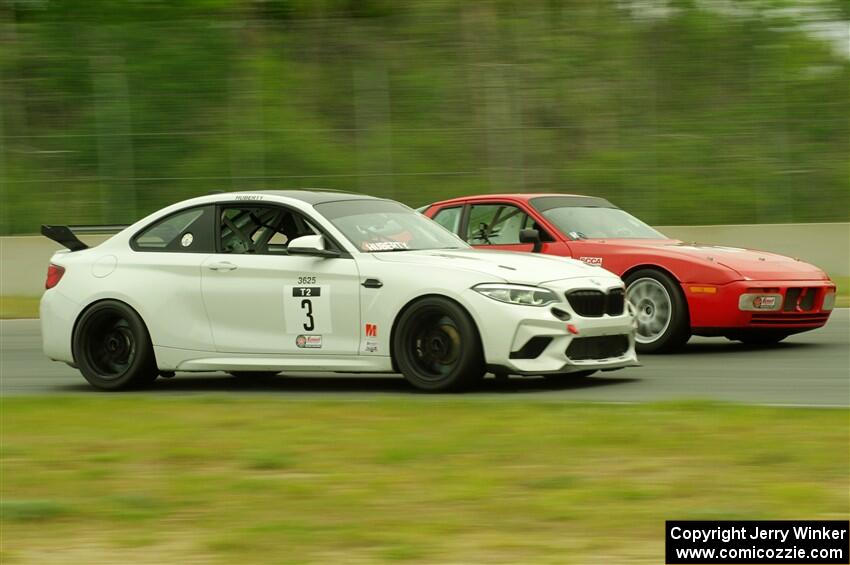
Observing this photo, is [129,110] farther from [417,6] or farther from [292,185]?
[417,6]

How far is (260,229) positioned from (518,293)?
2.24m

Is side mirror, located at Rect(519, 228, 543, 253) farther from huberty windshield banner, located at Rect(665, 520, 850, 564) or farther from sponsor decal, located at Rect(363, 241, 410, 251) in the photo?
huberty windshield banner, located at Rect(665, 520, 850, 564)

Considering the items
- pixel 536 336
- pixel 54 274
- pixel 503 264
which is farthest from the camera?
pixel 54 274

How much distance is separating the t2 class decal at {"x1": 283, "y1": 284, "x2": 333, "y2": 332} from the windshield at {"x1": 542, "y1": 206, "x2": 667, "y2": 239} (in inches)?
153

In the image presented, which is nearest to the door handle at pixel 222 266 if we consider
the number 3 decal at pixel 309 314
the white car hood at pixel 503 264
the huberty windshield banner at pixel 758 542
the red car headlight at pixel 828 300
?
the number 3 decal at pixel 309 314

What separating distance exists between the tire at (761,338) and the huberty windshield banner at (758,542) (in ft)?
25.5

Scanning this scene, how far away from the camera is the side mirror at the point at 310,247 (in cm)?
1007

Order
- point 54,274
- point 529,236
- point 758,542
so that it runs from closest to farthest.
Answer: point 758,542 → point 54,274 → point 529,236

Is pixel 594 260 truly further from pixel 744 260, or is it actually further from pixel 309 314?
pixel 309 314

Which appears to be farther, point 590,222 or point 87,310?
point 590,222

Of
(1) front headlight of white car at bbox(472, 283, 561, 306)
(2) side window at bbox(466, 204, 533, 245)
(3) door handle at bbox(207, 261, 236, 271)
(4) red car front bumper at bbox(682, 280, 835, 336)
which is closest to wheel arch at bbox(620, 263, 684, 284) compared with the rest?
(4) red car front bumper at bbox(682, 280, 835, 336)

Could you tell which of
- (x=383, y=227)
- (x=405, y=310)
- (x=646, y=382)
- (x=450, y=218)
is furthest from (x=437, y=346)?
(x=450, y=218)

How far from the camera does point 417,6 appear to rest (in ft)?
81.9

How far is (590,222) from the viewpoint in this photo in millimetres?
13773
